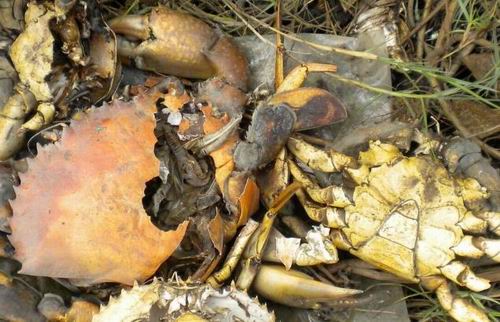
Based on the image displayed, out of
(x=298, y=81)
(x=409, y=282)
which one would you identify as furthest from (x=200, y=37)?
(x=409, y=282)

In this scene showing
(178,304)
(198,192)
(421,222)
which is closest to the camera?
(178,304)

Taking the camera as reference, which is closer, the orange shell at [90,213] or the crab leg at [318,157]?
the orange shell at [90,213]

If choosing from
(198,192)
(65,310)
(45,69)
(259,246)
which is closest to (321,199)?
(259,246)

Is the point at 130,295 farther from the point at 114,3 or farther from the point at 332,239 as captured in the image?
the point at 114,3

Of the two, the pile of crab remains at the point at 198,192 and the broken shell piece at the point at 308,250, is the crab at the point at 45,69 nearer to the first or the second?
the pile of crab remains at the point at 198,192

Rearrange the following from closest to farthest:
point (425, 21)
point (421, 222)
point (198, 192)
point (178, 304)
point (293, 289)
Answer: point (178, 304)
point (421, 222)
point (293, 289)
point (198, 192)
point (425, 21)

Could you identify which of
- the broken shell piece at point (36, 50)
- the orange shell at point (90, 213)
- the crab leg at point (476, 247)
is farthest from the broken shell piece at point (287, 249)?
the broken shell piece at point (36, 50)

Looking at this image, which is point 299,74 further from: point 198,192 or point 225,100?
point 198,192
